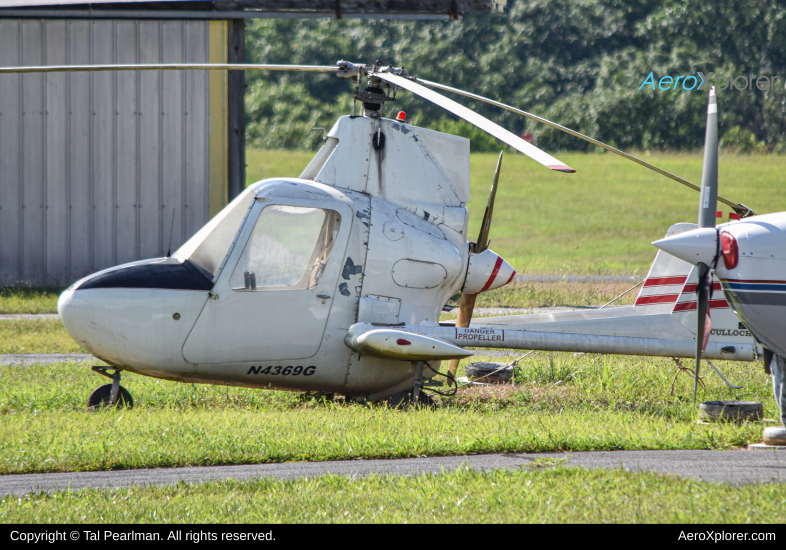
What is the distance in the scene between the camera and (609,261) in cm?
2791

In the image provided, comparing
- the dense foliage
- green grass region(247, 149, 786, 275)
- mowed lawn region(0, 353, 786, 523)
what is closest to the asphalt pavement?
mowed lawn region(0, 353, 786, 523)

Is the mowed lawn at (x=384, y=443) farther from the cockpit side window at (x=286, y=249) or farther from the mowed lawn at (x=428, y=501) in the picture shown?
the cockpit side window at (x=286, y=249)

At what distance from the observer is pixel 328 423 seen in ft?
25.0

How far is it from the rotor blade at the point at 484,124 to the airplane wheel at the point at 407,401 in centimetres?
291

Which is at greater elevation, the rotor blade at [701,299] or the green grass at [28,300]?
the rotor blade at [701,299]

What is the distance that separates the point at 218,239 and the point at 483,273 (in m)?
2.91

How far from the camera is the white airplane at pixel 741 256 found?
693 centimetres

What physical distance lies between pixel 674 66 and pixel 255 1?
35.3 metres

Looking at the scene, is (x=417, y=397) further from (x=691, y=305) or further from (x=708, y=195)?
(x=708, y=195)

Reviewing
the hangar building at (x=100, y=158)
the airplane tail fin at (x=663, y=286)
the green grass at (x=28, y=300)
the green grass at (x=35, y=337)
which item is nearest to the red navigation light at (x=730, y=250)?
the airplane tail fin at (x=663, y=286)

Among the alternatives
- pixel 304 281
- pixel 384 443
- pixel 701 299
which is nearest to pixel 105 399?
pixel 304 281

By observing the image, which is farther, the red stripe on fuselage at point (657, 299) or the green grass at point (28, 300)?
the green grass at point (28, 300)

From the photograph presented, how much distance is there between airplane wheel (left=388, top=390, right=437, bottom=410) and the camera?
28.5ft
